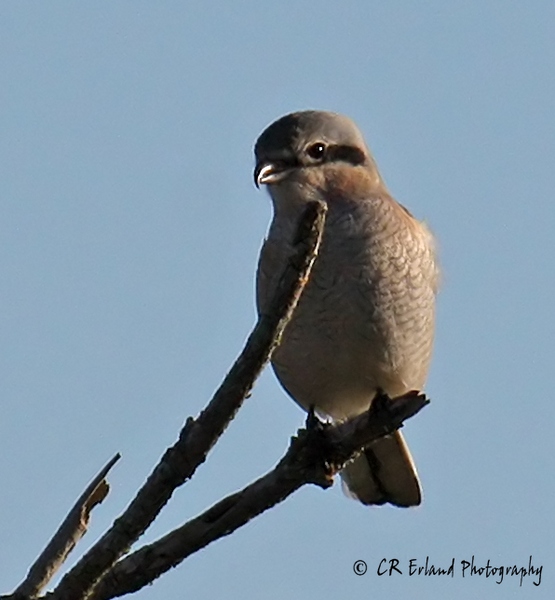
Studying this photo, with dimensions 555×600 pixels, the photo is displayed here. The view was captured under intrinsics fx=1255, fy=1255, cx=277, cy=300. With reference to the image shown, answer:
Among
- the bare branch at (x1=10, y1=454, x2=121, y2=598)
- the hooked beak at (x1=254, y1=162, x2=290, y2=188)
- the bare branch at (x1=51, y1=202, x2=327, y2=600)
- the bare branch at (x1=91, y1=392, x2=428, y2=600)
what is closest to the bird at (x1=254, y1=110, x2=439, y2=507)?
the hooked beak at (x1=254, y1=162, x2=290, y2=188)

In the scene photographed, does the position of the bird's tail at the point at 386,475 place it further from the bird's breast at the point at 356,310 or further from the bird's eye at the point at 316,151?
the bird's eye at the point at 316,151

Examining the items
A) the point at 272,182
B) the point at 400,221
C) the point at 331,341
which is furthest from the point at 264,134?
the point at 331,341

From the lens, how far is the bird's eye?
5.73 meters

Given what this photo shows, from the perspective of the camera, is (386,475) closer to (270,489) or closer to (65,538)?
(270,489)

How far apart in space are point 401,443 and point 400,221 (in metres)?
1.12

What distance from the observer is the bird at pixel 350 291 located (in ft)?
16.7

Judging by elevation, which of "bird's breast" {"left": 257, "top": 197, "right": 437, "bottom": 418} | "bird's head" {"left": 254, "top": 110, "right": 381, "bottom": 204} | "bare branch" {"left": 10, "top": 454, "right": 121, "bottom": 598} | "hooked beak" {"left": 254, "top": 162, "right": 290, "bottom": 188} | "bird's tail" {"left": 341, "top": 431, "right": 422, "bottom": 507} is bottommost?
"bare branch" {"left": 10, "top": 454, "right": 121, "bottom": 598}

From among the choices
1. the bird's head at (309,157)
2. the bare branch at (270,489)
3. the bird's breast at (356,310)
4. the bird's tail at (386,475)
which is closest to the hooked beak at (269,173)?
the bird's head at (309,157)

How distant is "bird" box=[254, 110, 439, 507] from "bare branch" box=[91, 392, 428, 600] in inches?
43.4

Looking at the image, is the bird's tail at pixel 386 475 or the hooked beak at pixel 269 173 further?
the bird's tail at pixel 386 475

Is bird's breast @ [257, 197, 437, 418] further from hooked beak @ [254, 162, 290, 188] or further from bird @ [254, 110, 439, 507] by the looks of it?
hooked beak @ [254, 162, 290, 188]

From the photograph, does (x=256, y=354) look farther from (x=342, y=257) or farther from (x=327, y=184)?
(x=327, y=184)

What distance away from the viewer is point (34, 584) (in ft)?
9.17

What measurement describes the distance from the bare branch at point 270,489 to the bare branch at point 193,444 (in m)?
0.11
